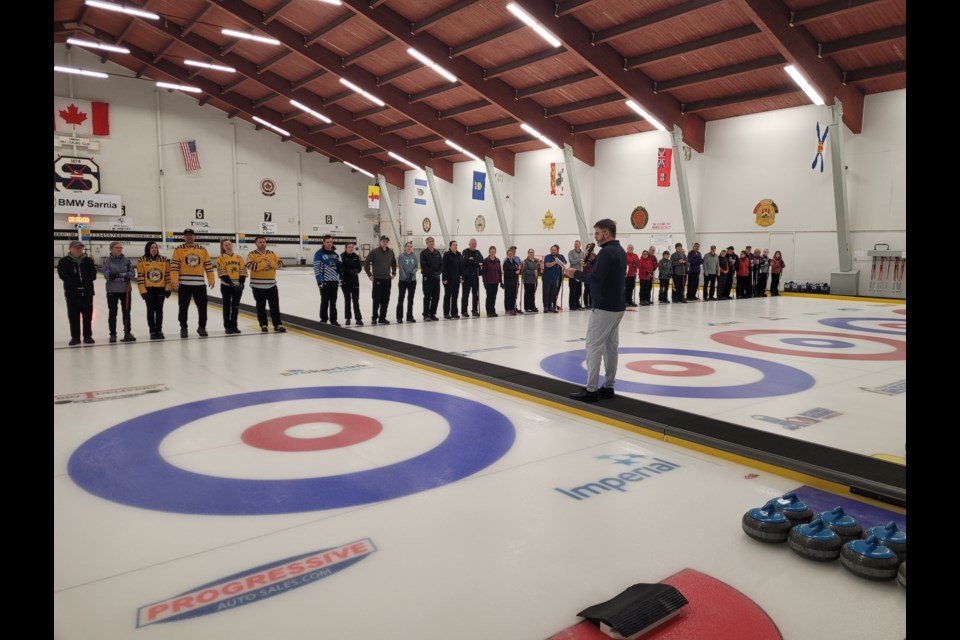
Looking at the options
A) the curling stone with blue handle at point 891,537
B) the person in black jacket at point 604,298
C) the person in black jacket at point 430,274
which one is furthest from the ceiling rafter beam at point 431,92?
the curling stone with blue handle at point 891,537

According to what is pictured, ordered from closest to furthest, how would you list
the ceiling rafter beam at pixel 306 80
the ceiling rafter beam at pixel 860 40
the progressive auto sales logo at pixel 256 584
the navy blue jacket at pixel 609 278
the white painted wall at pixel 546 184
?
1. the progressive auto sales logo at pixel 256 584
2. the navy blue jacket at pixel 609 278
3. the ceiling rafter beam at pixel 860 40
4. the white painted wall at pixel 546 184
5. the ceiling rafter beam at pixel 306 80

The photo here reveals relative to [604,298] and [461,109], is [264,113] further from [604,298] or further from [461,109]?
[604,298]

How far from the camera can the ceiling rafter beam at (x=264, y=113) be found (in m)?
31.3

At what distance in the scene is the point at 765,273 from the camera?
21188mm

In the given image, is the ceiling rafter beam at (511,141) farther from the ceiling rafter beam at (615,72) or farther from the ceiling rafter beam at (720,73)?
the ceiling rafter beam at (720,73)

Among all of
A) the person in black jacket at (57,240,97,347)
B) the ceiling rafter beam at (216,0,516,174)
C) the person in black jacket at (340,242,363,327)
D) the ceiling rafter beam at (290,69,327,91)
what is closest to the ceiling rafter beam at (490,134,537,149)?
the ceiling rafter beam at (216,0,516,174)

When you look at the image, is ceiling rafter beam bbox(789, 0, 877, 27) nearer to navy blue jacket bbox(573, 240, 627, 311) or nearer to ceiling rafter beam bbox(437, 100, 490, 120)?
ceiling rafter beam bbox(437, 100, 490, 120)

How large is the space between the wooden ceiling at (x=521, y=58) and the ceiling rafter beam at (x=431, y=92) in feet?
0.21

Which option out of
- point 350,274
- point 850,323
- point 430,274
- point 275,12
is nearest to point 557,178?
point 275,12

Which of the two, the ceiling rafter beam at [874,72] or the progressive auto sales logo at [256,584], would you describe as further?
the ceiling rafter beam at [874,72]

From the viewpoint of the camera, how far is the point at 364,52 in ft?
78.1

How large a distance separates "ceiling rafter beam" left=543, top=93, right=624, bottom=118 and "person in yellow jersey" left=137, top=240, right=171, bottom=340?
62.6 feet
